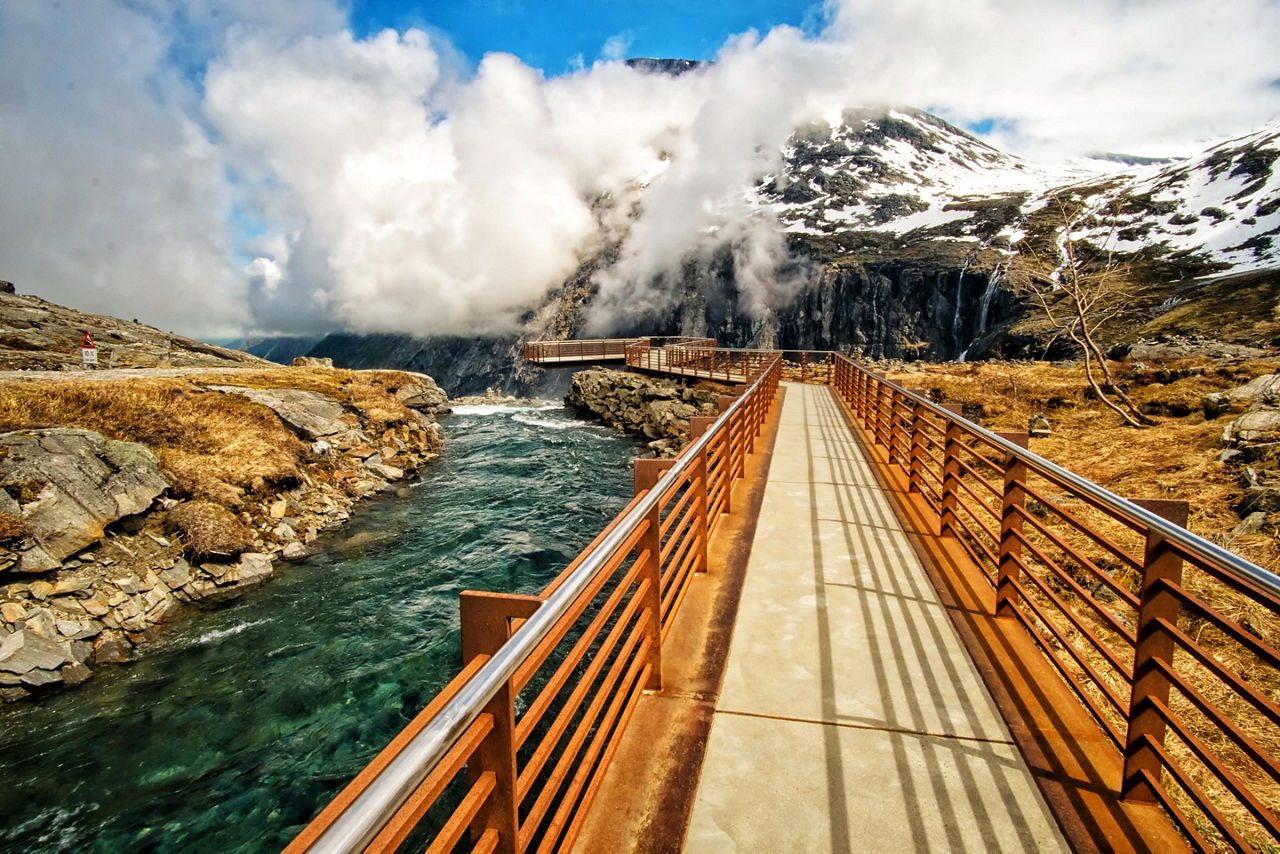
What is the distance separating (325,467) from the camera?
1573 centimetres

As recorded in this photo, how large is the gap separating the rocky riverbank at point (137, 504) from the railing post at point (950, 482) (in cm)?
1074

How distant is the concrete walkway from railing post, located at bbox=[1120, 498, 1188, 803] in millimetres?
435

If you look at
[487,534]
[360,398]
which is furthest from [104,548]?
[360,398]

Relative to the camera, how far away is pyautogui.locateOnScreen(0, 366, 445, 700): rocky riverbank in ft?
26.1

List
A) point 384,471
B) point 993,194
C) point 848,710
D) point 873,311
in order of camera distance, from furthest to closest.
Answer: point 993,194, point 873,311, point 384,471, point 848,710

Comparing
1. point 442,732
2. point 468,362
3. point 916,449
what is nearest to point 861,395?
point 916,449

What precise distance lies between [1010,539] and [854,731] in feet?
7.08

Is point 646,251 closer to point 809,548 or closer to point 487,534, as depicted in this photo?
point 487,534

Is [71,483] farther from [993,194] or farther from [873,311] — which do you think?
[993,194]

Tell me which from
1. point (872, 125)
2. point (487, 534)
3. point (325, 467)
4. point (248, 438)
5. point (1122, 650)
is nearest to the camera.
A: point (1122, 650)

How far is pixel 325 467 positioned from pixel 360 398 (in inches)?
267

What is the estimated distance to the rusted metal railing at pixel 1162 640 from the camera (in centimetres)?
205

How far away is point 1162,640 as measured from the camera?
2504 mm

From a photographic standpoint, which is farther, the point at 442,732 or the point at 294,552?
the point at 294,552
